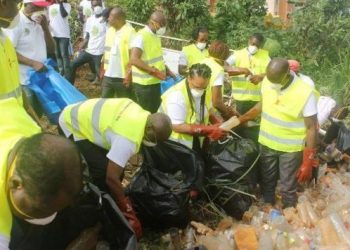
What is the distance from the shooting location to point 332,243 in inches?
133

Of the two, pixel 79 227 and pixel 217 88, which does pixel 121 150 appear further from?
pixel 217 88

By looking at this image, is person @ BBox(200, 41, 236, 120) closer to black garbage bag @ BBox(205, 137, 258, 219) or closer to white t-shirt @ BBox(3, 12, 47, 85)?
black garbage bag @ BBox(205, 137, 258, 219)

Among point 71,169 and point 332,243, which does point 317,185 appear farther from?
point 71,169

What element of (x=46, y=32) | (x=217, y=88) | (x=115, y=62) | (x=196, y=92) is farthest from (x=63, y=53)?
(x=196, y=92)

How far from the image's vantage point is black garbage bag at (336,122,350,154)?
4961 mm

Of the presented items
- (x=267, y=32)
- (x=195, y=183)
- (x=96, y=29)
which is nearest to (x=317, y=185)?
(x=195, y=183)

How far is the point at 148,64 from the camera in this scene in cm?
527

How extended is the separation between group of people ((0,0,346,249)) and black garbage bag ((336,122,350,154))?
0.92m

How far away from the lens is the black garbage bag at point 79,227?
1.68 metres

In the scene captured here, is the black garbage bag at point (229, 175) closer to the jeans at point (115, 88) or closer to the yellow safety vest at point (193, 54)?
the jeans at point (115, 88)

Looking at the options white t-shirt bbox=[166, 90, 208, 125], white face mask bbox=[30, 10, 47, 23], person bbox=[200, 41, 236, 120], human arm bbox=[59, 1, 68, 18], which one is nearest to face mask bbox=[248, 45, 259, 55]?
person bbox=[200, 41, 236, 120]

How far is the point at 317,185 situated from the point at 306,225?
3.53ft

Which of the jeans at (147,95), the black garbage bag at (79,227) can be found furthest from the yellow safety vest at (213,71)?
the black garbage bag at (79,227)

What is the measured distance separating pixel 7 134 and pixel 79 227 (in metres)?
0.57
